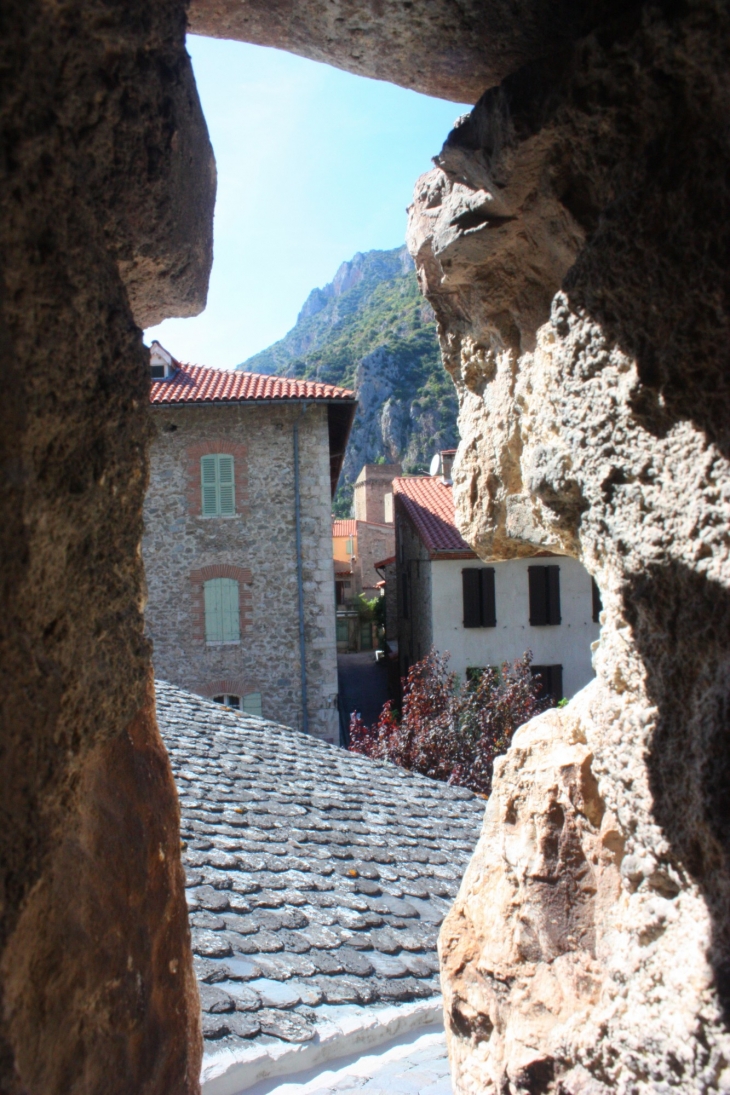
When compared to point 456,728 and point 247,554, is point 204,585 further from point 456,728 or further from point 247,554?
point 456,728

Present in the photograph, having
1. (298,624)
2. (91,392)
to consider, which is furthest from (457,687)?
(91,392)

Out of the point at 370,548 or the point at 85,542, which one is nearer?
the point at 85,542

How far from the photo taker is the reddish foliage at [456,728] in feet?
34.0

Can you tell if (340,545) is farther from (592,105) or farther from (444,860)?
(592,105)

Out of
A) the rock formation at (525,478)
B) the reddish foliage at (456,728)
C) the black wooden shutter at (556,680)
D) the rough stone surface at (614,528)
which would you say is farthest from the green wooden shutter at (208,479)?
the rock formation at (525,478)

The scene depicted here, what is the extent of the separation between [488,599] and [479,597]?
0.53 ft

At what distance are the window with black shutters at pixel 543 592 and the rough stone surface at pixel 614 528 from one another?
40.2 feet

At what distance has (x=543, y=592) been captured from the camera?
14.2 meters

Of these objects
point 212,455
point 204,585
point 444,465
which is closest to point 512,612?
point 204,585

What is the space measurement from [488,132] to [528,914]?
5.53 ft

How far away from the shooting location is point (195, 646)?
1323 cm


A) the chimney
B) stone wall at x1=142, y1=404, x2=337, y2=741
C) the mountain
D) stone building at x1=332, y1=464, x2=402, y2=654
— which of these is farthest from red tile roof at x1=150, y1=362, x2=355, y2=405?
the mountain

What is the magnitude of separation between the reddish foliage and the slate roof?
2938mm

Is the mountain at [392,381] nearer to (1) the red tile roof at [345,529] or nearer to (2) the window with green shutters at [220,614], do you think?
(1) the red tile roof at [345,529]
